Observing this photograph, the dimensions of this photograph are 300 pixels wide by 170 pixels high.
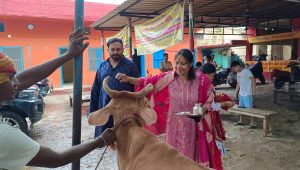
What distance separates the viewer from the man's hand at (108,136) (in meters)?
1.81

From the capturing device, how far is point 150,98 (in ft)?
11.0

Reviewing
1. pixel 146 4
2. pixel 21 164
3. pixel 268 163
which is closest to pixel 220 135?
pixel 268 163

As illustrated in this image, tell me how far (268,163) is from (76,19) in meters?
3.64

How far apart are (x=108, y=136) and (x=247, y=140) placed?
4.18 meters

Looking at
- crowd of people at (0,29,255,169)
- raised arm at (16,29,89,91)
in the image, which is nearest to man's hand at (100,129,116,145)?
crowd of people at (0,29,255,169)

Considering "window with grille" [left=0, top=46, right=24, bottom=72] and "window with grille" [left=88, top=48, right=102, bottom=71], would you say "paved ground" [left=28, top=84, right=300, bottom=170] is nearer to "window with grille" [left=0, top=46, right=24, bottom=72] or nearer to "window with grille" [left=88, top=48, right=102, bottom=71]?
"window with grille" [left=0, top=46, right=24, bottom=72]

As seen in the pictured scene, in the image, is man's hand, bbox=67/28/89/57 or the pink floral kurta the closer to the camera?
man's hand, bbox=67/28/89/57

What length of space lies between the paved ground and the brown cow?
237 centimetres

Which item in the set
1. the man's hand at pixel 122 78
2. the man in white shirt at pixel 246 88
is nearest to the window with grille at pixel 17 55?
the man in white shirt at pixel 246 88

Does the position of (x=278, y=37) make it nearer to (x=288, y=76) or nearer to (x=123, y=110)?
(x=288, y=76)

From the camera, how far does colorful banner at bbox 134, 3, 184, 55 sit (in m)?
4.97

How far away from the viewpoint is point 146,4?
7305mm

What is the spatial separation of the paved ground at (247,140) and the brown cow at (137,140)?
7.78ft

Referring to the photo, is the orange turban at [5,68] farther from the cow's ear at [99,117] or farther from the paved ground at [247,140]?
the paved ground at [247,140]
